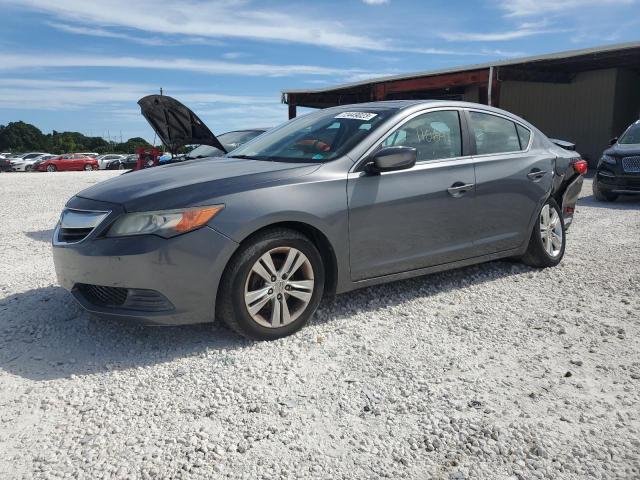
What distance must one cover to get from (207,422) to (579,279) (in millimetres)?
3672

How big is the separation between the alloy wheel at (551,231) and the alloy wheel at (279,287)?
2.63m

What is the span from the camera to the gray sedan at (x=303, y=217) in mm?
3296

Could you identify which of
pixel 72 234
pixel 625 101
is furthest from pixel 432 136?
pixel 625 101

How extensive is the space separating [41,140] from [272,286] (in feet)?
320

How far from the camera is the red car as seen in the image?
3912cm

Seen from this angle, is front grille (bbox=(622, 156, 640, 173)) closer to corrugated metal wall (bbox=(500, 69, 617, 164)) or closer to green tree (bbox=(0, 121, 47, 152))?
corrugated metal wall (bbox=(500, 69, 617, 164))

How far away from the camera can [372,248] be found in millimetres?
3918

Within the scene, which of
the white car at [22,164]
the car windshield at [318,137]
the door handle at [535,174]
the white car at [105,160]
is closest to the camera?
the car windshield at [318,137]

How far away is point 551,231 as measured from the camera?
5340mm

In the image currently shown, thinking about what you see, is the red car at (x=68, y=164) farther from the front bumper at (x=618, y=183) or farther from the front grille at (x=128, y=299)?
the front grille at (x=128, y=299)

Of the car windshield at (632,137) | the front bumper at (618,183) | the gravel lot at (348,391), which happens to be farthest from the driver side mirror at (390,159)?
the car windshield at (632,137)

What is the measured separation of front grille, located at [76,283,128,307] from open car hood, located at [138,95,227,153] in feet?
14.6

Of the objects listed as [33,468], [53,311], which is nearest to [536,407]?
[33,468]

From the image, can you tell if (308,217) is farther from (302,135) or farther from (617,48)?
(617,48)
